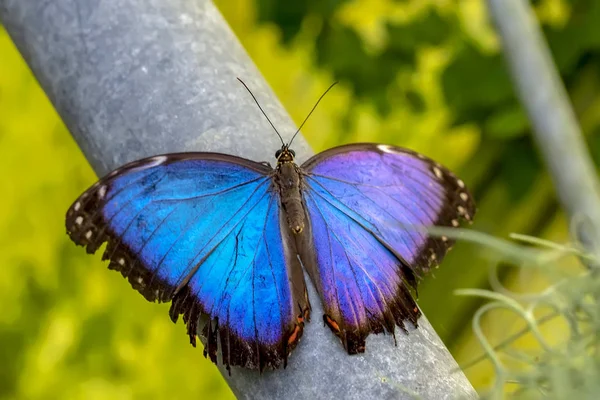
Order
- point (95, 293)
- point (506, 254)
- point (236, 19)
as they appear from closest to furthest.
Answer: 1. point (506, 254)
2. point (95, 293)
3. point (236, 19)

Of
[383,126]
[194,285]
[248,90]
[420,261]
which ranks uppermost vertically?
[248,90]

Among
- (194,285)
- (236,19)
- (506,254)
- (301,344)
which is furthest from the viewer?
(236,19)

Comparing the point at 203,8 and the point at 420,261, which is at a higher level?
the point at 203,8

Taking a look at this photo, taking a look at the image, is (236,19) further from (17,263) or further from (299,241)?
(299,241)

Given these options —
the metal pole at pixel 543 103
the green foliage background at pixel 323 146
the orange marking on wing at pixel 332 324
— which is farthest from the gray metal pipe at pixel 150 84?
the green foliage background at pixel 323 146

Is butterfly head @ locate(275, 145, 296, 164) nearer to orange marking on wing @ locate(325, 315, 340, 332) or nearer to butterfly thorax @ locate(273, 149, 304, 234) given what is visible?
butterfly thorax @ locate(273, 149, 304, 234)

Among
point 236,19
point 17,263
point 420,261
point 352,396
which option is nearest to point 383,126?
point 236,19

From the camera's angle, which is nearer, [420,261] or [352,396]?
[352,396]

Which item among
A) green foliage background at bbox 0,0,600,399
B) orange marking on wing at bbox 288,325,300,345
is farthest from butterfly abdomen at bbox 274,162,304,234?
green foliage background at bbox 0,0,600,399
